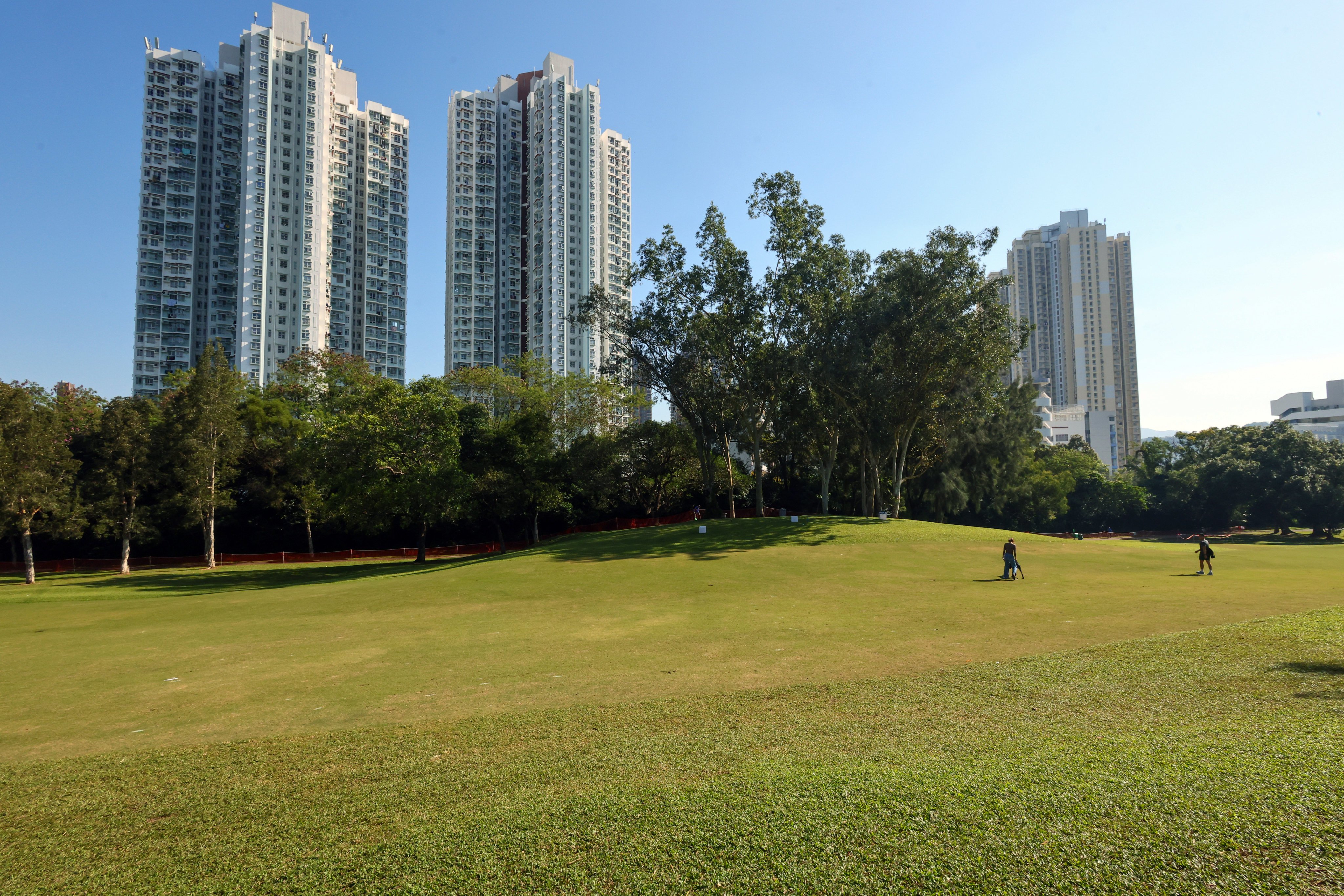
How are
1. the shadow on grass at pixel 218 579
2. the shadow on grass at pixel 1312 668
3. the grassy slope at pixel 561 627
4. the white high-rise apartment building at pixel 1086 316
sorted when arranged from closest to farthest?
the shadow on grass at pixel 1312 668, the grassy slope at pixel 561 627, the shadow on grass at pixel 218 579, the white high-rise apartment building at pixel 1086 316

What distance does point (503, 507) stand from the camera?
41.8 meters

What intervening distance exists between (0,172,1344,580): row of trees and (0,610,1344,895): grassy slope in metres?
29.8

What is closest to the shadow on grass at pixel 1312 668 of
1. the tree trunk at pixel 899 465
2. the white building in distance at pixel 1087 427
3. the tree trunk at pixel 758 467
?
Answer: the tree trunk at pixel 899 465

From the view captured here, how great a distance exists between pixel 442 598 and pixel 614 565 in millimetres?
8209

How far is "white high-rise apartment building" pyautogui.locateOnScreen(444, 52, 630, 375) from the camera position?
4906 inches

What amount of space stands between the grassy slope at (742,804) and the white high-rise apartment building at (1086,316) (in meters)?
188

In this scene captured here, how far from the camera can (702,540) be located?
3550 cm

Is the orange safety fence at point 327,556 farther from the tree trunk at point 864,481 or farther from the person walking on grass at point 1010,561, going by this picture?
the person walking on grass at point 1010,561

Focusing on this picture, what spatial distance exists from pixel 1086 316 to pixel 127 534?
671ft

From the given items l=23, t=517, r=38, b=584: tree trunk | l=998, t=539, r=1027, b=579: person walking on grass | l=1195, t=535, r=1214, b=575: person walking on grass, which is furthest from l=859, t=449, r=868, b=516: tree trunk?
l=23, t=517, r=38, b=584: tree trunk

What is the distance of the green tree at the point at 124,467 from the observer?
39812mm

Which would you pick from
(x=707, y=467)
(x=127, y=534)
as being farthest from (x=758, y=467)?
(x=127, y=534)

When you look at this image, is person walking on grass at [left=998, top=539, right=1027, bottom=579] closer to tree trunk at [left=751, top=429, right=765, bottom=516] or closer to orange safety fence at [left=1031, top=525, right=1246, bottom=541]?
tree trunk at [left=751, top=429, right=765, bottom=516]

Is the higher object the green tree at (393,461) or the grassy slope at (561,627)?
the green tree at (393,461)
